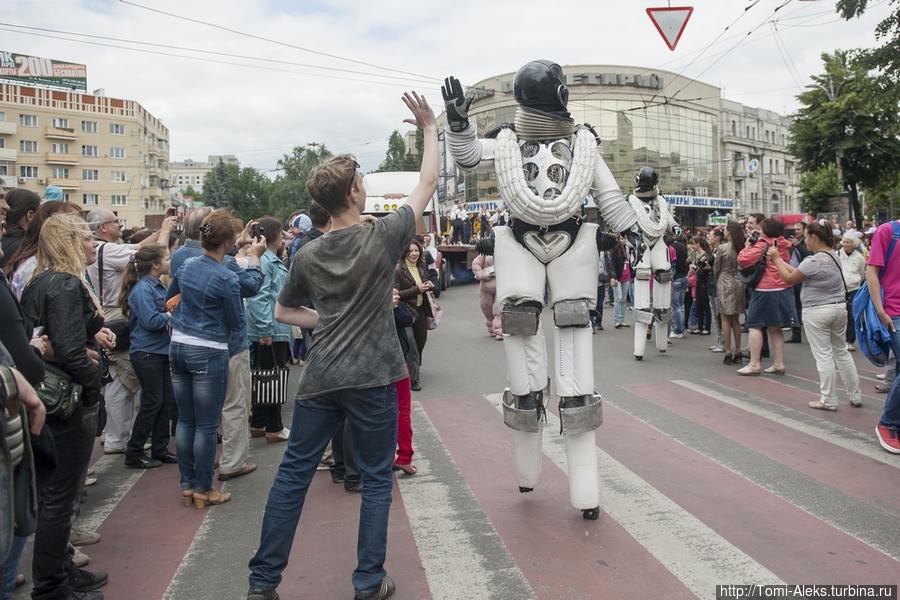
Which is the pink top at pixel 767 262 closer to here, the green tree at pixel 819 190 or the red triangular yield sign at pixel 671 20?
the red triangular yield sign at pixel 671 20

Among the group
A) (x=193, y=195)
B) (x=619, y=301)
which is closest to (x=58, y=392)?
(x=619, y=301)

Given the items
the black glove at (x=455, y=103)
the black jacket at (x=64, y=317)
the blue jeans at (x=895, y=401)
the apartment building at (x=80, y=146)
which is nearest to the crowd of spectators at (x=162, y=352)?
the black jacket at (x=64, y=317)

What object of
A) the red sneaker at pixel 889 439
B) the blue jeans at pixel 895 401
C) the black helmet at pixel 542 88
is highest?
the black helmet at pixel 542 88

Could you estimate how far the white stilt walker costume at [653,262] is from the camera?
863 cm

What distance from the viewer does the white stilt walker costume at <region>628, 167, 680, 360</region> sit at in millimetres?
8633

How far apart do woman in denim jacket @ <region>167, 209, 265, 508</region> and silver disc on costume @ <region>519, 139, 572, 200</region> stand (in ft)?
6.73

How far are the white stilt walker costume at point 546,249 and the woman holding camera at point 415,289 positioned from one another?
98.8 inches

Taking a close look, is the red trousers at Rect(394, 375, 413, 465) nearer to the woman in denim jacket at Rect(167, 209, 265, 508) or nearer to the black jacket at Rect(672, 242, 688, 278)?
the woman in denim jacket at Rect(167, 209, 265, 508)

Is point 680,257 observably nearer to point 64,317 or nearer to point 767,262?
point 767,262

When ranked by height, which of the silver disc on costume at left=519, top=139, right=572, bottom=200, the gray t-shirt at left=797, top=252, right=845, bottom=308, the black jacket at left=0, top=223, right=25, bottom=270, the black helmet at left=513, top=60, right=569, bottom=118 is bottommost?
the gray t-shirt at left=797, top=252, right=845, bottom=308

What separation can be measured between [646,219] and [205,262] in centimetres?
584

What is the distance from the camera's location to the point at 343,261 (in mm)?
3203

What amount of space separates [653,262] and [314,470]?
6632mm

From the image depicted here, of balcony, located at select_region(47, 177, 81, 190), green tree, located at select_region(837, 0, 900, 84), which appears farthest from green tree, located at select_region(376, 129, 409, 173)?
green tree, located at select_region(837, 0, 900, 84)
